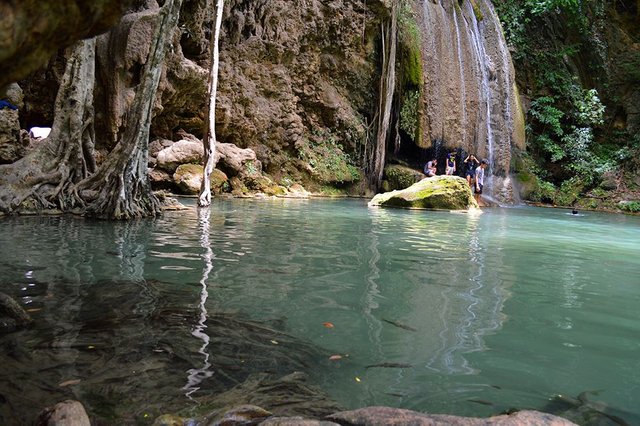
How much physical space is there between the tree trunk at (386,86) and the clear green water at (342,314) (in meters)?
14.2

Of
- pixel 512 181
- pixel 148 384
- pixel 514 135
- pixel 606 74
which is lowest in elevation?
pixel 148 384

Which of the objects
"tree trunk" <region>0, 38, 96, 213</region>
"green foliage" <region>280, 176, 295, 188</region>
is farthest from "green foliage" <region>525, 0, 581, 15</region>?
"tree trunk" <region>0, 38, 96, 213</region>

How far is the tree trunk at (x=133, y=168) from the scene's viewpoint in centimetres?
810

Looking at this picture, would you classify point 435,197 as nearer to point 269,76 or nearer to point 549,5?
point 269,76

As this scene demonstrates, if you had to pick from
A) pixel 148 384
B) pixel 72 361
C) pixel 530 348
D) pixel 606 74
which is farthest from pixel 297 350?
pixel 606 74

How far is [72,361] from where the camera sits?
2.21 m

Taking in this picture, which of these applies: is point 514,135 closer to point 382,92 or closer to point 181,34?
point 382,92

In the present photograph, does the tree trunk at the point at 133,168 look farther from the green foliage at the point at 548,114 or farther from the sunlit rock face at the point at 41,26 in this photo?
the green foliage at the point at 548,114

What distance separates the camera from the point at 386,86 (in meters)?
20.0

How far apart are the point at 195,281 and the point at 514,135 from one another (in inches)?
855

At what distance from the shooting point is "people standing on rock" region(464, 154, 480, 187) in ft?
64.4

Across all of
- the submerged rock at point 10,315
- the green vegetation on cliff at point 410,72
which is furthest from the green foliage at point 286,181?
the submerged rock at point 10,315

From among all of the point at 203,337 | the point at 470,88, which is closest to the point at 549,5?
the point at 470,88

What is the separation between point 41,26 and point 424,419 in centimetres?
170
